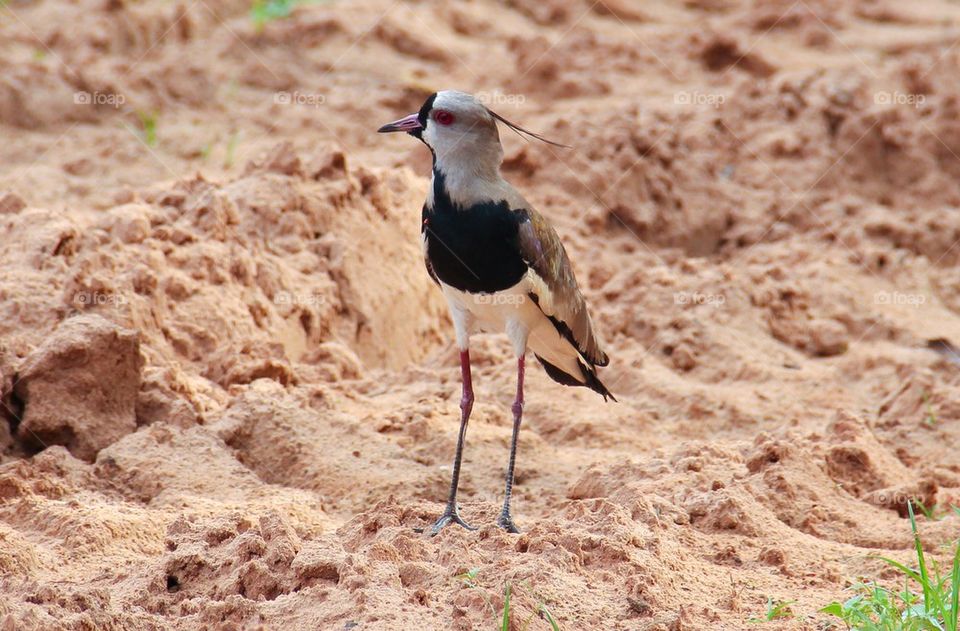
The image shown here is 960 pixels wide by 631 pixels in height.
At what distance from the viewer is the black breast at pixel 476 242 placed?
416cm

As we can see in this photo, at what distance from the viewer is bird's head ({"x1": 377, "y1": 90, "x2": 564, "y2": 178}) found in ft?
13.6

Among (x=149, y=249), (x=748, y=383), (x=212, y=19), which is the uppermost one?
(x=212, y=19)

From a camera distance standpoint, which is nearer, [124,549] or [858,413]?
[124,549]

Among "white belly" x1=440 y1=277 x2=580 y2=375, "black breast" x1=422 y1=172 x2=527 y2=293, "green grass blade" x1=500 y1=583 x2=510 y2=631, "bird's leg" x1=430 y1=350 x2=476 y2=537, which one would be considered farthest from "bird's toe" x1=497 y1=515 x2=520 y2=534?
"green grass blade" x1=500 y1=583 x2=510 y2=631

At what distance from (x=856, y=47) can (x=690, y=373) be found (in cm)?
529

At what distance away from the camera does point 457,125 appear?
13.7 ft

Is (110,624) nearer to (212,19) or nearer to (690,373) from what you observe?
(690,373)

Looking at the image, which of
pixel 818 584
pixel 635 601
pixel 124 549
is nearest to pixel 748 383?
pixel 818 584

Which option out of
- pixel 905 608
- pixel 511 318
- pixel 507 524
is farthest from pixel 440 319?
pixel 905 608

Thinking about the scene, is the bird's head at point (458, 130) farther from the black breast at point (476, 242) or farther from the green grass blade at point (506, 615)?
the green grass blade at point (506, 615)

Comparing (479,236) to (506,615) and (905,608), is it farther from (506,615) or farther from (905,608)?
(905,608)

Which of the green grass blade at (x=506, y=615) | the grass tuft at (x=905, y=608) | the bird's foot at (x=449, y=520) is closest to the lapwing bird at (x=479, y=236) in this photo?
the bird's foot at (x=449, y=520)

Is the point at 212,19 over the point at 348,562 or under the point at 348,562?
over

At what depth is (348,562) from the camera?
3305mm
